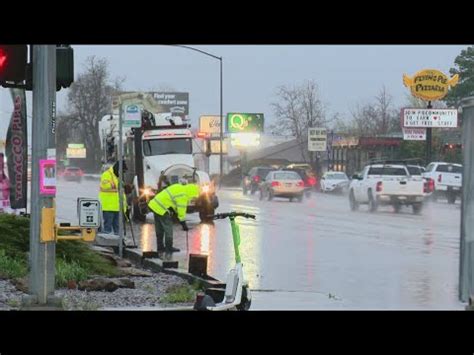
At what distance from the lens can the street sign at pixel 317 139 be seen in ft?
195

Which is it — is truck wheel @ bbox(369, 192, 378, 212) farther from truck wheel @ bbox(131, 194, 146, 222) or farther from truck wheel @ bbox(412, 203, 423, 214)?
truck wheel @ bbox(131, 194, 146, 222)

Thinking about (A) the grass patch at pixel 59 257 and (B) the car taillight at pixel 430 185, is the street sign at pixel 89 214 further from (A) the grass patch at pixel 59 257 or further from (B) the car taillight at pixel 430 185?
(B) the car taillight at pixel 430 185

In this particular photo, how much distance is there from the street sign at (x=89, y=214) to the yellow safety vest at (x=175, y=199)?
5.56 m

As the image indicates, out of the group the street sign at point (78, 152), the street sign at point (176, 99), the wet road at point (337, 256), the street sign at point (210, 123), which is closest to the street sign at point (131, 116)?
the wet road at point (337, 256)

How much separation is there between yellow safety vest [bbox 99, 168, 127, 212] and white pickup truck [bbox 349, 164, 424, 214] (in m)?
14.8

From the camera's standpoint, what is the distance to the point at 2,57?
30.6ft

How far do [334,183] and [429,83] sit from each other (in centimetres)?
821

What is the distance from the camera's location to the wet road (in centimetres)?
1219

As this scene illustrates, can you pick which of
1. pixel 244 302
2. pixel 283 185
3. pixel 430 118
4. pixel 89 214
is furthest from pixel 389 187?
pixel 89 214

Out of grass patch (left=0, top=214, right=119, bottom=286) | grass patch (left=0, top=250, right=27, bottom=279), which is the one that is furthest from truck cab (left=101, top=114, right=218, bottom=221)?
grass patch (left=0, top=250, right=27, bottom=279)

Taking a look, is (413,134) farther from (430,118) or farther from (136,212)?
(136,212)
